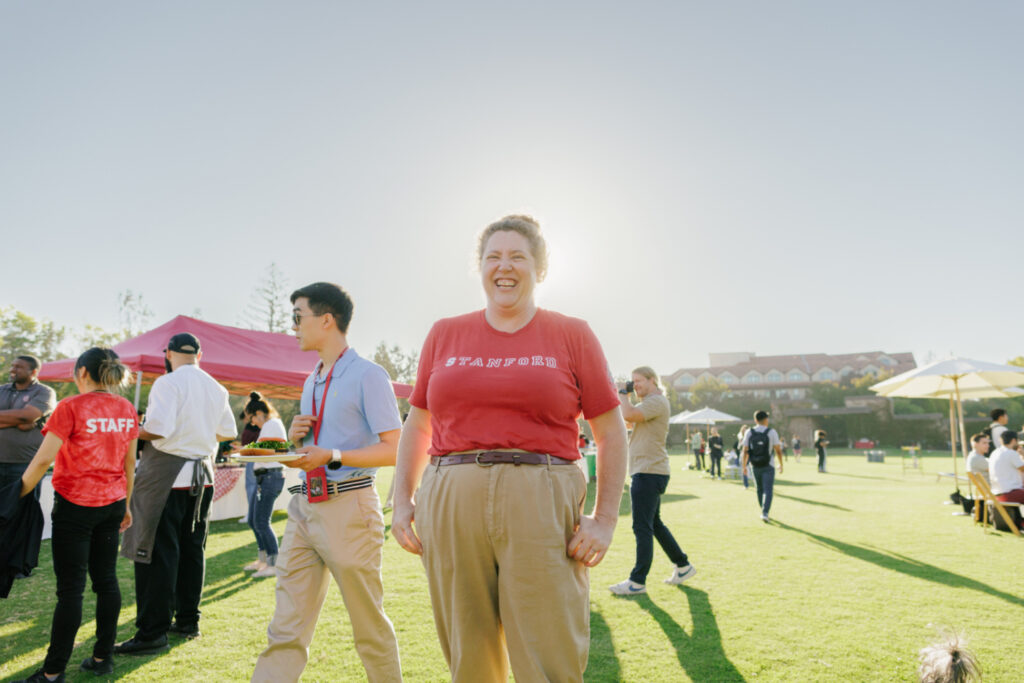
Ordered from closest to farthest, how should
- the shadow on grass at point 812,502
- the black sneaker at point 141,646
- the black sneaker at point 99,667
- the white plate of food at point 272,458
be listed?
the white plate of food at point 272,458, the black sneaker at point 99,667, the black sneaker at point 141,646, the shadow on grass at point 812,502

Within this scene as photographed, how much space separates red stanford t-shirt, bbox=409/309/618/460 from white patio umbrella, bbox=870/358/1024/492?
12.2 meters

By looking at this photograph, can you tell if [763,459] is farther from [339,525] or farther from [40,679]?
[40,679]

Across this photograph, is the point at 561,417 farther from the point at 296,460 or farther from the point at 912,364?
the point at 912,364

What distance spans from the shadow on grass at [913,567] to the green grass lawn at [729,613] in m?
0.02

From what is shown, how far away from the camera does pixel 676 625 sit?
4.50 metres

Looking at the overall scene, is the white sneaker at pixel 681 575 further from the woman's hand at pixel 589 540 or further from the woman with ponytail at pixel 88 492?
the woman with ponytail at pixel 88 492

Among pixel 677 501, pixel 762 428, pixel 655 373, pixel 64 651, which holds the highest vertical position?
pixel 655 373

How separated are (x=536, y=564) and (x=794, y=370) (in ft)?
274

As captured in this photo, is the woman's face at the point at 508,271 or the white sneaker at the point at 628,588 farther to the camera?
the white sneaker at the point at 628,588

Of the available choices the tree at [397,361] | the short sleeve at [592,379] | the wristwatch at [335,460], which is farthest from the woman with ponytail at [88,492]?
the tree at [397,361]

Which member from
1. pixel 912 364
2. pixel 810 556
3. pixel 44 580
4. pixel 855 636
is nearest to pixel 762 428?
pixel 810 556

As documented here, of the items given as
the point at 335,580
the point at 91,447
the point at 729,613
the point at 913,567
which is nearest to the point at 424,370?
the point at 335,580

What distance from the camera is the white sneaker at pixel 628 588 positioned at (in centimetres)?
538

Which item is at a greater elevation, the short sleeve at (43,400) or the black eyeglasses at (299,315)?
the black eyeglasses at (299,315)
